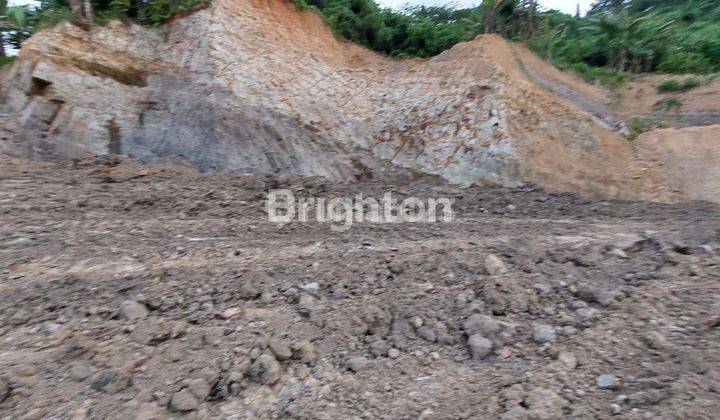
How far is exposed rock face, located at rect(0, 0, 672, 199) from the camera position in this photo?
7852 mm

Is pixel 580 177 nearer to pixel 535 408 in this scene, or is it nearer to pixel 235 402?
pixel 535 408

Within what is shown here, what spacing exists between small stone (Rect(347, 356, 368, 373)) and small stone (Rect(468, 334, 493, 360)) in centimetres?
77

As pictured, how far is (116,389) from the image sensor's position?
2756 mm

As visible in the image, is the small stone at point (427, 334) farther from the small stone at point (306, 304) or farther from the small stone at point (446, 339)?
the small stone at point (306, 304)

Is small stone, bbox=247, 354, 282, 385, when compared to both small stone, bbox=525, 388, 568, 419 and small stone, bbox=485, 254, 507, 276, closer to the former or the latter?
small stone, bbox=525, 388, 568, 419

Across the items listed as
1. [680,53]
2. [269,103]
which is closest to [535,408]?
[269,103]

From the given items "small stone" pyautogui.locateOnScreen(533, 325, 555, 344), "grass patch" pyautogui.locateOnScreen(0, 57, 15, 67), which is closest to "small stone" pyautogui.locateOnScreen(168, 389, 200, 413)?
"small stone" pyautogui.locateOnScreen(533, 325, 555, 344)

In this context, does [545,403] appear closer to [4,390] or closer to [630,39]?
[4,390]

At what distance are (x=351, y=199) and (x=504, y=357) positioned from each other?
13.2 feet

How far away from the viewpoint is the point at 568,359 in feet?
10.4

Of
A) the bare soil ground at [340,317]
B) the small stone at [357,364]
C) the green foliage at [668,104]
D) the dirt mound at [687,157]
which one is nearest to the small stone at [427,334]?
the bare soil ground at [340,317]

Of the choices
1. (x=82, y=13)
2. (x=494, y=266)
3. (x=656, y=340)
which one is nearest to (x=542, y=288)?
(x=494, y=266)

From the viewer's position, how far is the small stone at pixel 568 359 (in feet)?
10.2

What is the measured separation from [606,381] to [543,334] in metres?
0.56
